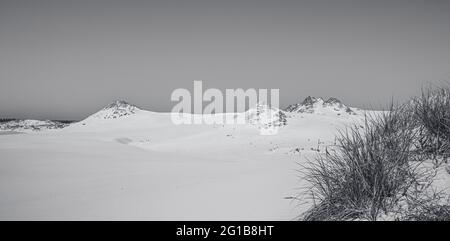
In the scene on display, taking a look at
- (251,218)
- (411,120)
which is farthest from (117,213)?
(411,120)

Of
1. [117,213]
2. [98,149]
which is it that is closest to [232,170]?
[117,213]

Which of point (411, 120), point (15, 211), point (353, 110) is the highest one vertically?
point (353, 110)

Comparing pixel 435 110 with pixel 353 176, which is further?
pixel 435 110

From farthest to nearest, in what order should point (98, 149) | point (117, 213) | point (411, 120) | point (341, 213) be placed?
point (98, 149)
point (411, 120)
point (117, 213)
point (341, 213)

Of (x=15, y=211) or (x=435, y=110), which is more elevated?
(x=435, y=110)

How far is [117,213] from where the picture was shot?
3.88 meters

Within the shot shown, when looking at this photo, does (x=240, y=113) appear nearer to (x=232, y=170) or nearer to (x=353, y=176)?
(x=232, y=170)

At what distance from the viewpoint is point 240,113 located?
94.8ft

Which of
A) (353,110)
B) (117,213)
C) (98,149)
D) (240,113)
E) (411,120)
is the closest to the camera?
(117,213)

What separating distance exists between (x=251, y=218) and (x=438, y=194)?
186 centimetres
